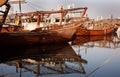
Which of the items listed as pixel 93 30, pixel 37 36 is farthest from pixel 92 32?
pixel 37 36

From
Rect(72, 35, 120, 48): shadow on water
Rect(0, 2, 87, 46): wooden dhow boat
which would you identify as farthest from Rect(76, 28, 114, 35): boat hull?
Rect(0, 2, 87, 46): wooden dhow boat

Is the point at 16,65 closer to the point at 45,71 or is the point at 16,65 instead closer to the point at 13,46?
the point at 45,71

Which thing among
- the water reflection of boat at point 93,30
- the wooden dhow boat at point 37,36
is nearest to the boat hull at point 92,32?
the water reflection of boat at point 93,30

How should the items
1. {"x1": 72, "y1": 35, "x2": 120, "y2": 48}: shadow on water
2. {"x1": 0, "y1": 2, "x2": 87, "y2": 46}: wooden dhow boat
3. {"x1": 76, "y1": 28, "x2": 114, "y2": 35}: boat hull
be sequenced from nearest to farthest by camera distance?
{"x1": 0, "y1": 2, "x2": 87, "y2": 46}: wooden dhow boat → {"x1": 72, "y1": 35, "x2": 120, "y2": 48}: shadow on water → {"x1": 76, "y1": 28, "x2": 114, "y2": 35}: boat hull

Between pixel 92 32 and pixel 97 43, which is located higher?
pixel 97 43

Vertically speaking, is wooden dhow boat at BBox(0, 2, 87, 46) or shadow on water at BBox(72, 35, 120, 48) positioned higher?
wooden dhow boat at BBox(0, 2, 87, 46)

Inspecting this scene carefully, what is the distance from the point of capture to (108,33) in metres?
58.6

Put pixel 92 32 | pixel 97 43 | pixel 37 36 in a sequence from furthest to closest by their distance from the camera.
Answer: pixel 92 32, pixel 97 43, pixel 37 36

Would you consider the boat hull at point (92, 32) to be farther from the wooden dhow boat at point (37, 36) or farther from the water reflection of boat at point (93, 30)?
the wooden dhow boat at point (37, 36)

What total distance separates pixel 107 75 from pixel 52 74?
2526 mm

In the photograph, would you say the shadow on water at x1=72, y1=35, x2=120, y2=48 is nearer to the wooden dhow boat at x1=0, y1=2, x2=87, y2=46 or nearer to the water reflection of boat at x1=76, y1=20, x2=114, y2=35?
the wooden dhow boat at x1=0, y1=2, x2=87, y2=46

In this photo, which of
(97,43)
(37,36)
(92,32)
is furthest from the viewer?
(92,32)

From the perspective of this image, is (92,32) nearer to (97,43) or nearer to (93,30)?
(93,30)

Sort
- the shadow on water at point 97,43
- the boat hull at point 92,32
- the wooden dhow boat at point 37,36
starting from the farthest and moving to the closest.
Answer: the boat hull at point 92,32 → the shadow on water at point 97,43 → the wooden dhow boat at point 37,36
